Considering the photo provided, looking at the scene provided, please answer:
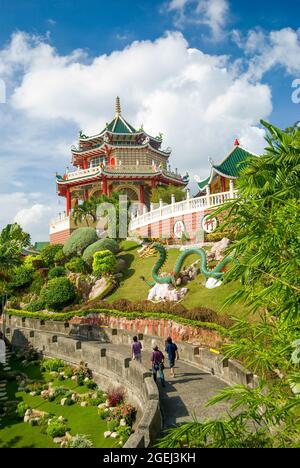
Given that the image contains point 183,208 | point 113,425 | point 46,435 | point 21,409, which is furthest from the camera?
point 183,208

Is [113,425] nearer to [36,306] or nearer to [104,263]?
[104,263]

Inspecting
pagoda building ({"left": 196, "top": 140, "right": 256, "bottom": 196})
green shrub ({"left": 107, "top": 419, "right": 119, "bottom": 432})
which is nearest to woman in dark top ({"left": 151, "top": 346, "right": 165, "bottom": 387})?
green shrub ({"left": 107, "top": 419, "right": 119, "bottom": 432})

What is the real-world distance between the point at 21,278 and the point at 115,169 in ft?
56.3

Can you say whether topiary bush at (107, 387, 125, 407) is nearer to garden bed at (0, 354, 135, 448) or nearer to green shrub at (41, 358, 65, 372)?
garden bed at (0, 354, 135, 448)

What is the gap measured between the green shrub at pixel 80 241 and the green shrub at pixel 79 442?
23023 mm

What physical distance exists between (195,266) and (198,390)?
11.7 m

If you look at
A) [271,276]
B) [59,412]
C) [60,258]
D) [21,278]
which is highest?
[60,258]

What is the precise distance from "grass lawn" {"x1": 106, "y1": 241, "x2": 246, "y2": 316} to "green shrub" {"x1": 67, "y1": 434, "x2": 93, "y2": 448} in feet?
21.9

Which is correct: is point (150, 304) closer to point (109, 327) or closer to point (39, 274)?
point (109, 327)

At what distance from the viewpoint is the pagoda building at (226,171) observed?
29.9 m

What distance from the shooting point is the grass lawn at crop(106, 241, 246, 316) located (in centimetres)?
1936

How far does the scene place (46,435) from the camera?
13375 mm

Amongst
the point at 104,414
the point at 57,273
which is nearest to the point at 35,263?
the point at 57,273
